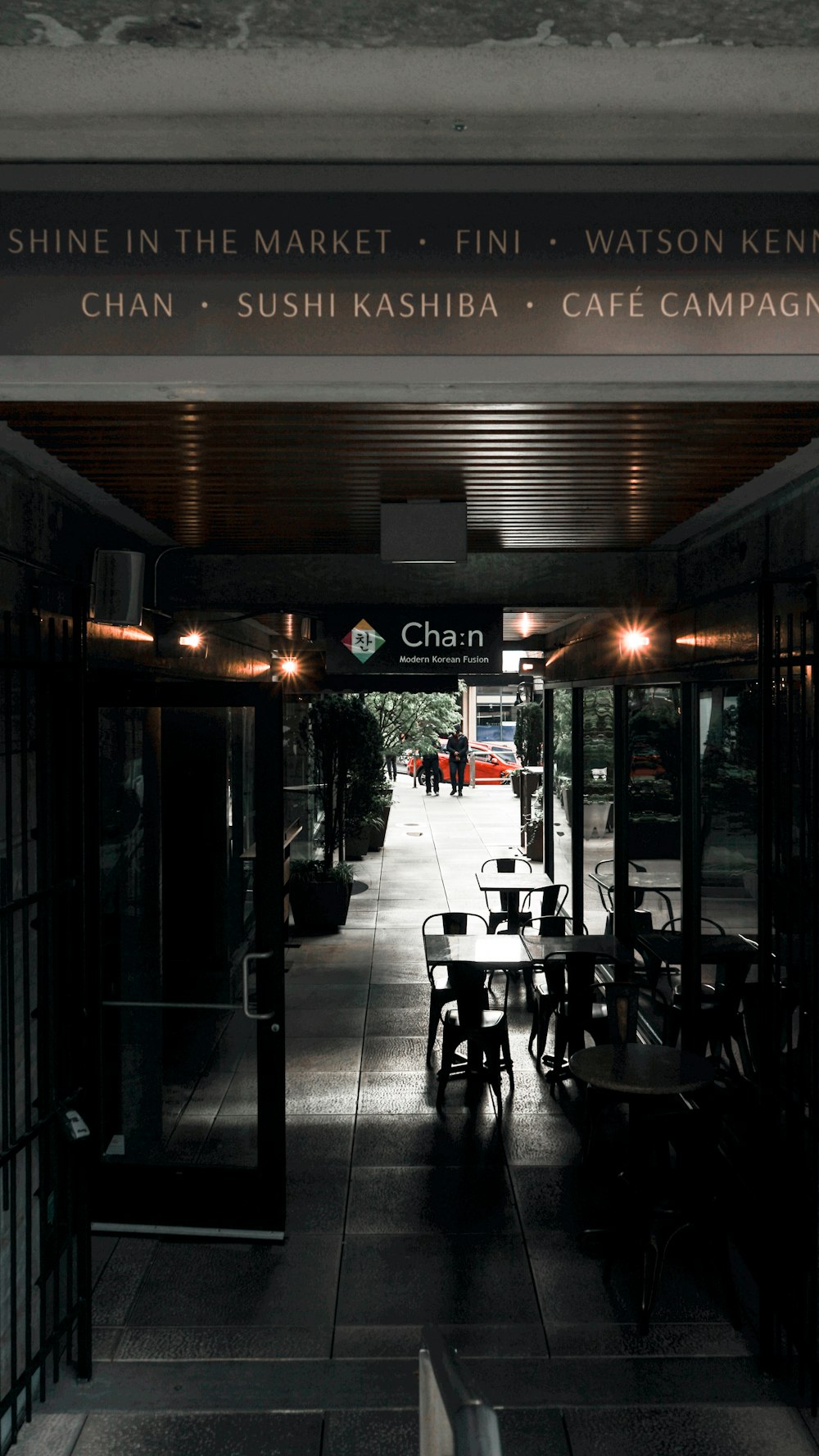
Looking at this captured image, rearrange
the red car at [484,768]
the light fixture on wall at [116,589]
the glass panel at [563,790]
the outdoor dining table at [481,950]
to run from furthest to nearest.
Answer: the red car at [484,768], the glass panel at [563,790], the outdoor dining table at [481,950], the light fixture on wall at [116,589]

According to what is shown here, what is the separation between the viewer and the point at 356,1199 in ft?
18.8

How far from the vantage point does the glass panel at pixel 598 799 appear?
10.1 metres

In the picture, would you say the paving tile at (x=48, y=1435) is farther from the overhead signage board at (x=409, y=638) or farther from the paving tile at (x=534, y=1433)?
the overhead signage board at (x=409, y=638)

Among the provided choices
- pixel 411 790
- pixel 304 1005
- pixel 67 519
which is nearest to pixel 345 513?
pixel 67 519

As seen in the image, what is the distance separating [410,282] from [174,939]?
6.99 m

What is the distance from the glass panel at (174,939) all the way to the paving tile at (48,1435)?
1446 millimetres

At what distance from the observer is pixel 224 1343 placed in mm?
4426

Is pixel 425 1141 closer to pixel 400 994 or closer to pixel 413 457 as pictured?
pixel 400 994

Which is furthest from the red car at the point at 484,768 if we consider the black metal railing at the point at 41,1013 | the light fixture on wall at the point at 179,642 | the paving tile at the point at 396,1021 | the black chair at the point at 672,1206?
the black metal railing at the point at 41,1013

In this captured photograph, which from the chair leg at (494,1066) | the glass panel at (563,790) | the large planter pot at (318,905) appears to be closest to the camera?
the chair leg at (494,1066)

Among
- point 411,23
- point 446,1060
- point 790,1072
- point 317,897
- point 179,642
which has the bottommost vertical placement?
point 446,1060

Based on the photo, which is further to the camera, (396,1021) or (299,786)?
(299,786)

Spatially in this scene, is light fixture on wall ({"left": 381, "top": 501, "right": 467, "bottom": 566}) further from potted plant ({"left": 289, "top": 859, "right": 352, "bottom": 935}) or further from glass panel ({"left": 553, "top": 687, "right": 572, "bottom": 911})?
potted plant ({"left": 289, "top": 859, "right": 352, "bottom": 935})

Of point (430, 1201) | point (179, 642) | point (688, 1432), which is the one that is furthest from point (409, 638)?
point (688, 1432)
